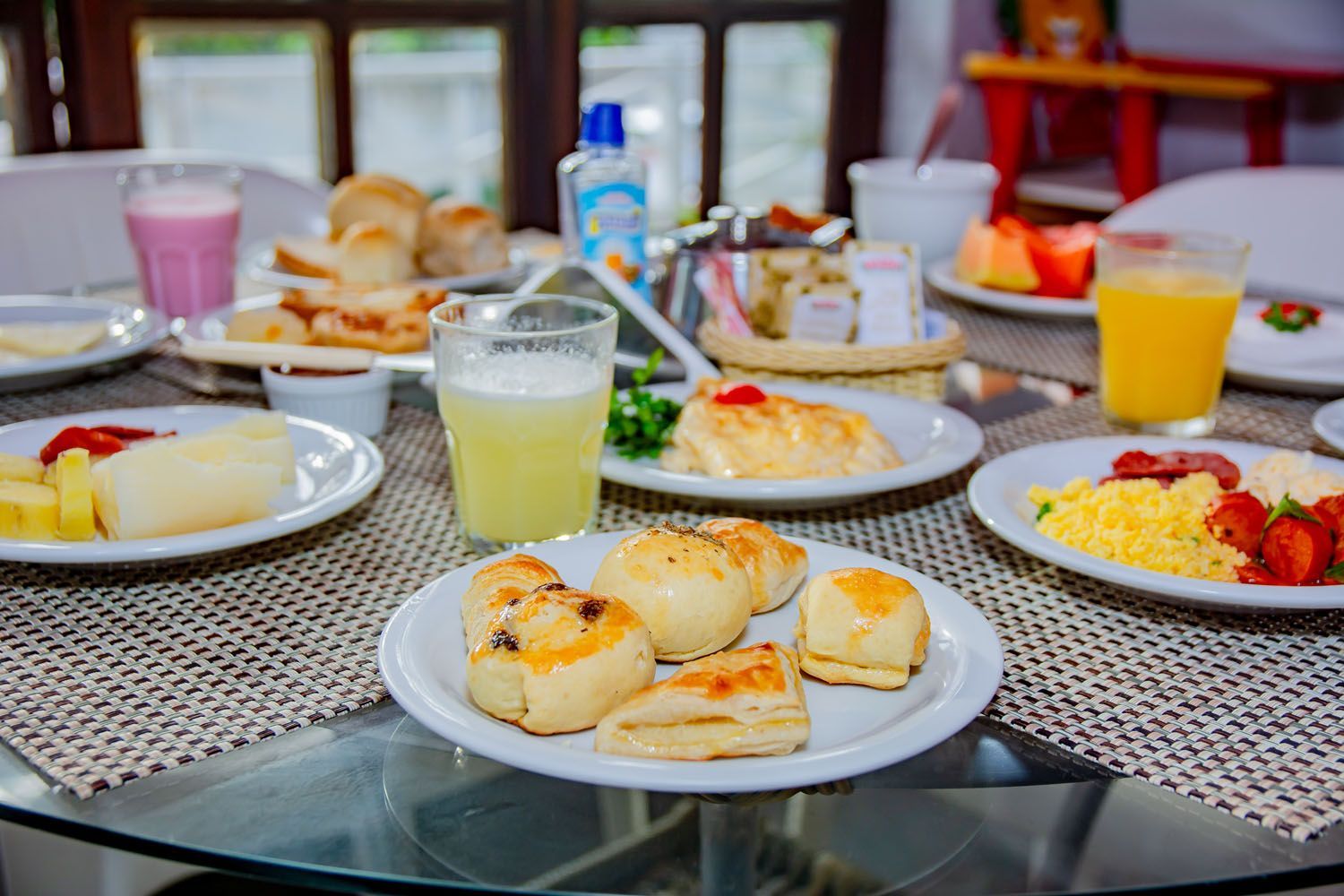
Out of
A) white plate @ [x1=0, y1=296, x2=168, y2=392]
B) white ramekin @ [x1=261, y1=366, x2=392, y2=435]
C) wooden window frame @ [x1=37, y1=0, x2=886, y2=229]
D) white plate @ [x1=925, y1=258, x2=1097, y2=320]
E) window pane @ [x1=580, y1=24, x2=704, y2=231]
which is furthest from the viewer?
window pane @ [x1=580, y1=24, x2=704, y2=231]

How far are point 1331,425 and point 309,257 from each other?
3.98 feet

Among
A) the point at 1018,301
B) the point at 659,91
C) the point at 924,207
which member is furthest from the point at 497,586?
the point at 659,91

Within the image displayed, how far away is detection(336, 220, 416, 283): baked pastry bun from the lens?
167 centimetres

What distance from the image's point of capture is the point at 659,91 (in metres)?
4.15

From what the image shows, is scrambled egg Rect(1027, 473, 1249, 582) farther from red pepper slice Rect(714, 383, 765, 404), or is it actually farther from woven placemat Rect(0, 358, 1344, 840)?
red pepper slice Rect(714, 383, 765, 404)

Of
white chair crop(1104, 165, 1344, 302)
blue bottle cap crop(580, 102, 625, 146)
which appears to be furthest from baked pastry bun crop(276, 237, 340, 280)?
white chair crop(1104, 165, 1344, 302)

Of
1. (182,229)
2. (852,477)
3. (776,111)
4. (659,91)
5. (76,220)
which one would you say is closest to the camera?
(852,477)

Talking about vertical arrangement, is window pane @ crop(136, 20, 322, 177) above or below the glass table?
above

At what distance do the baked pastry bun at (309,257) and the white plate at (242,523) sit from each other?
16.7 inches

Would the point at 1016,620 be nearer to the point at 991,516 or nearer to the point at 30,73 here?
the point at 991,516

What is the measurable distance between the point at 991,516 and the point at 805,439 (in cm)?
19

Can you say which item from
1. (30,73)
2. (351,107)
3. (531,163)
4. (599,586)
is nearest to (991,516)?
(599,586)

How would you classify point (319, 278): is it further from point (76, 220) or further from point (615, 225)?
point (76, 220)

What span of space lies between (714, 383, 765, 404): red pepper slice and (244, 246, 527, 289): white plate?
2.11 feet
